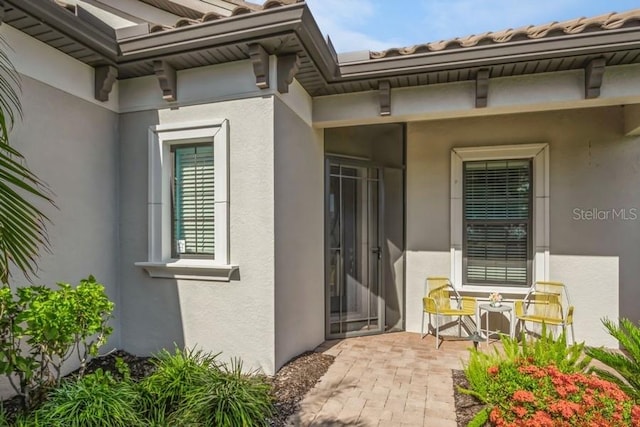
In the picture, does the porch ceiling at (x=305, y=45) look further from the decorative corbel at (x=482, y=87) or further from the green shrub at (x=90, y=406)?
the green shrub at (x=90, y=406)

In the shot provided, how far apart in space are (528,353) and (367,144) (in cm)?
396

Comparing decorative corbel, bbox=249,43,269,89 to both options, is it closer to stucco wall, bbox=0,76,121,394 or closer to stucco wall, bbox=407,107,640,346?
stucco wall, bbox=0,76,121,394

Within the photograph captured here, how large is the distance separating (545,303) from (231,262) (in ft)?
15.8

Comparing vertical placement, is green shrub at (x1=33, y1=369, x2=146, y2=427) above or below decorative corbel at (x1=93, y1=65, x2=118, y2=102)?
below

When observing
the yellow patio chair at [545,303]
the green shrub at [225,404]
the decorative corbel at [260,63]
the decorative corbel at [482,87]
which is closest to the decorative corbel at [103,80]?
the decorative corbel at [260,63]

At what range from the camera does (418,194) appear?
6324mm

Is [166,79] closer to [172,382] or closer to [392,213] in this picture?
[172,382]

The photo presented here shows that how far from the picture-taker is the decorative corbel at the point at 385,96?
4.84m

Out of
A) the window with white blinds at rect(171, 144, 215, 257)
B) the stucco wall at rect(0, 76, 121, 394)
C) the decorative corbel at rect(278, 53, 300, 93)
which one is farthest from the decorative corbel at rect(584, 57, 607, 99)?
the stucco wall at rect(0, 76, 121, 394)

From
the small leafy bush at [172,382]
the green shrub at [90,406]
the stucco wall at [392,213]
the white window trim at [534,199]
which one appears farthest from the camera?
the stucco wall at [392,213]

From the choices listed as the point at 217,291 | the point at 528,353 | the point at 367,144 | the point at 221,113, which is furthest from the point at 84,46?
the point at 528,353

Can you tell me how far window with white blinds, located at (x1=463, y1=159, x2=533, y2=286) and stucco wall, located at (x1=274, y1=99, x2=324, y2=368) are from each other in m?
2.61

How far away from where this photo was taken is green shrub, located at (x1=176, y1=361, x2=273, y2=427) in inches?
116

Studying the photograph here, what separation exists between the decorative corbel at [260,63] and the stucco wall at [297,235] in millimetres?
320
